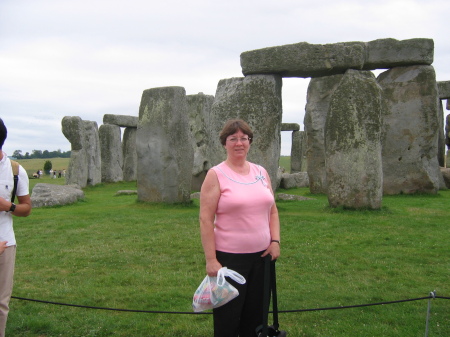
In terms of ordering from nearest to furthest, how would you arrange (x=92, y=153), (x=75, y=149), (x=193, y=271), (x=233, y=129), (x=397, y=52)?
1. (x=233, y=129)
2. (x=193, y=271)
3. (x=397, y=52)
4. (x=75, y=149)
5. (x=92, y=153)

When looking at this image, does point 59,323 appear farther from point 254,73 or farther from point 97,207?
point 97,207

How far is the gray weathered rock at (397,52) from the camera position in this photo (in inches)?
517

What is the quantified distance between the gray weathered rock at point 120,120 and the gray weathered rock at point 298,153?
810cm

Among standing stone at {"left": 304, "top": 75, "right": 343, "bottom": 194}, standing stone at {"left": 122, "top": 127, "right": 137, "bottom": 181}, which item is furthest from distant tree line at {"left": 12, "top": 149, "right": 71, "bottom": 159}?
standing stone at {"left": 304, "top": 75, "right": 343, "bottom": 194}

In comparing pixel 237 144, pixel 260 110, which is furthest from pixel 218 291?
pixel 260 110

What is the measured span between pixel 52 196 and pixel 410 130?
29.9 feet

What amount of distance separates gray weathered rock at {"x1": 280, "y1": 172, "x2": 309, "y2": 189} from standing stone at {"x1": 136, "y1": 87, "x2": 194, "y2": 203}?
5.99 meters

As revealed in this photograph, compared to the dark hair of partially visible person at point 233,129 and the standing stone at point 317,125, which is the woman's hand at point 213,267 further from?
the standing stone at point 317,125

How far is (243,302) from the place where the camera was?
3.55m

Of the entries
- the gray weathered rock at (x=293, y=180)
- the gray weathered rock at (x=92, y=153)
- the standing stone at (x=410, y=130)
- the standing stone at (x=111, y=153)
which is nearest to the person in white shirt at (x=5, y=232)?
the standing stone at (x=410, y=130)

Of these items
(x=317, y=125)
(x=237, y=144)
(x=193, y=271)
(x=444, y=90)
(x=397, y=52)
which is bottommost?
(x=193, y=271)

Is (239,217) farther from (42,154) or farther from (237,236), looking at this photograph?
(42,154)

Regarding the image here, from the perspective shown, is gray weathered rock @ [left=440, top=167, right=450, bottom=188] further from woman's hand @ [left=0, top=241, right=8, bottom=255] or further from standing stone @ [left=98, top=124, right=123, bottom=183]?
woman's hand @ [left=0, top=241, right=8, bottom=255]

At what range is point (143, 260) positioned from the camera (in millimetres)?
6934
